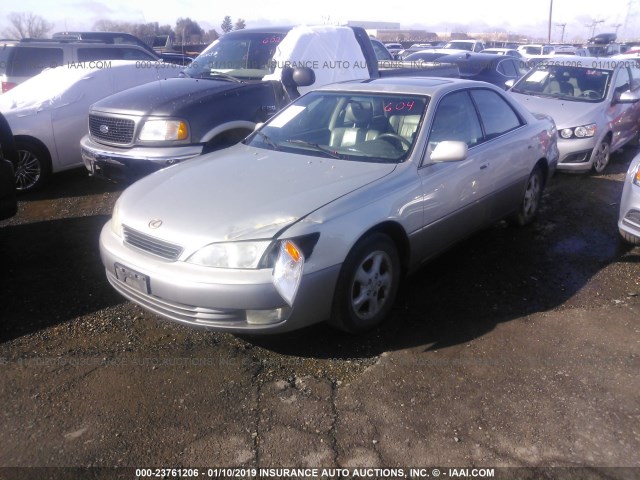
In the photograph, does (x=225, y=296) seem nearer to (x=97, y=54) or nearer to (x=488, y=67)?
(x=97, y=54)

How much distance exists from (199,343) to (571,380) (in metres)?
2.24

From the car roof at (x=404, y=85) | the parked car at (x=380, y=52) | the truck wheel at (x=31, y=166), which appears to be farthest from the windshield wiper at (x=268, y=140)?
the parked car at (x=380, y=52)

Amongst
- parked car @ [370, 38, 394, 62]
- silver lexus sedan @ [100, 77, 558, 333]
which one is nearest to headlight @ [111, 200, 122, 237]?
silver lexus sedan @ [100, 77, 558, 333]

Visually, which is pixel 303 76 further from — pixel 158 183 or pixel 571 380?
pixel 571 380

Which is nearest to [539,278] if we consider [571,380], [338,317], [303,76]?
[571,380]

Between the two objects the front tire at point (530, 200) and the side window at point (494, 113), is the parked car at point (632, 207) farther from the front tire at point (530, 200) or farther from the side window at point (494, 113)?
the side window at point (494, 113)

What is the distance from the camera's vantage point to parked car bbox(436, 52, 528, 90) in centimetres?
1312

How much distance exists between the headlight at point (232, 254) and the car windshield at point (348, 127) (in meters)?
1.23

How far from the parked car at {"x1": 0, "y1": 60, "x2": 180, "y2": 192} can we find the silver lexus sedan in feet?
11.4

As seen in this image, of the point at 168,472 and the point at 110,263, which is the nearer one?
the point at 168,472

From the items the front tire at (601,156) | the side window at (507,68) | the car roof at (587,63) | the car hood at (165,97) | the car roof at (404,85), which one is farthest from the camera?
the side window at (507,68)

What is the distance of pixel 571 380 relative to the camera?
3240 mm

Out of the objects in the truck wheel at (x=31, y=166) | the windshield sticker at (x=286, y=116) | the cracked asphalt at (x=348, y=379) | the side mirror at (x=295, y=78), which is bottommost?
the cracked asphalt at (x=348, y=379)

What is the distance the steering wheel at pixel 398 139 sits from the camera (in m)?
3.97
